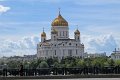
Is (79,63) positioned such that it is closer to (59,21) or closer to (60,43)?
(59,21)

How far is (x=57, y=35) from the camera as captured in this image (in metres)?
158

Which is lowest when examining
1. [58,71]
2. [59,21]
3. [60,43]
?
→ [58,71]

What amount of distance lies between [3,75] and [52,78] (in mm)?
4121

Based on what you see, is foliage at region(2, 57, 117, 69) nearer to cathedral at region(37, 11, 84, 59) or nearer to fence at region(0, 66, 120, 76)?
cathedral at region(37, 11, 84, 59)

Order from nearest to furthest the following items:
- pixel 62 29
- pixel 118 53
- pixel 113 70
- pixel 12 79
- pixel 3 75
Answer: pixel 12 79 < pixel 3 75 < pixel 113 70 < pixel 62 29 < pixel 118 53

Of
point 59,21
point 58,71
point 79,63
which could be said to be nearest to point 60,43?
point 59,21

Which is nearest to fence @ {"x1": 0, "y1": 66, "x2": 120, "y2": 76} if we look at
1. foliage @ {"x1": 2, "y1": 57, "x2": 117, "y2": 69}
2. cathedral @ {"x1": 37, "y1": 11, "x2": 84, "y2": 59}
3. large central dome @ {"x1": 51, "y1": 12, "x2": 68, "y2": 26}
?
foliage @ {"x1": 2, "y1": 57, "x2": 117, "y2": 69}

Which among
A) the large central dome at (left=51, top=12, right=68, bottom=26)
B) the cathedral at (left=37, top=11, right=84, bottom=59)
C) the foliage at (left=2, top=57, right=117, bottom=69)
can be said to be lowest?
A: the foliage at (left=2, top=57, right=117, bottom=69)

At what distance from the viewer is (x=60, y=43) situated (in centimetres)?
15875

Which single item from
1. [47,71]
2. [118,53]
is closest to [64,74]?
[47,71]

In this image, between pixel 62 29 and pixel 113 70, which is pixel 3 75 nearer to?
pixel 113 70

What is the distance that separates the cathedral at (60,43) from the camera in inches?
6132

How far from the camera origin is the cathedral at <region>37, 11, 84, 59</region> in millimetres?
155750

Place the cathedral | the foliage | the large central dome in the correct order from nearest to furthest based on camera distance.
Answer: the foliage → the large central dome → the cathedral
